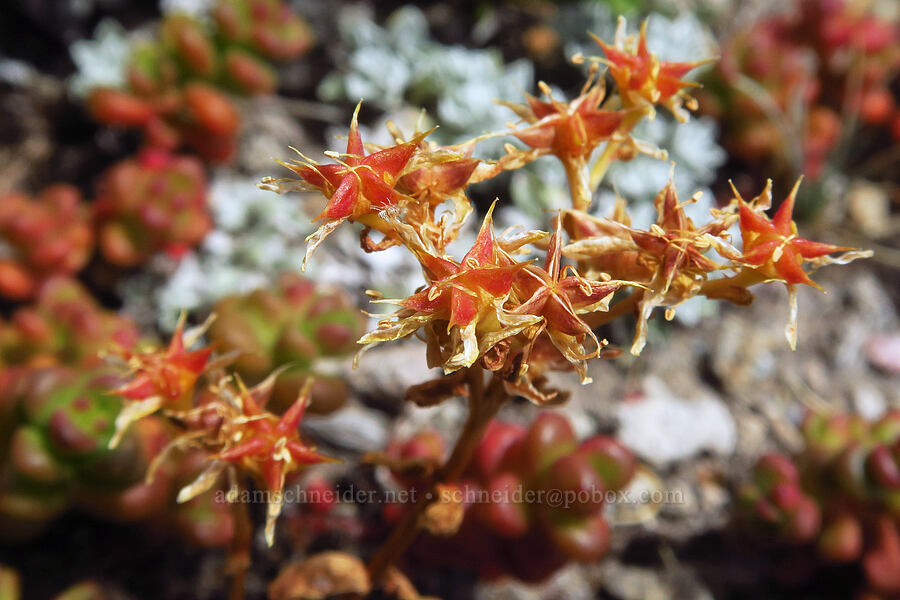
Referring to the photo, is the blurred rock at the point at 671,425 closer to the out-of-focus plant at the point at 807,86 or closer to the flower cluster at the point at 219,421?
the out-of-focus plant at the point at 807,86

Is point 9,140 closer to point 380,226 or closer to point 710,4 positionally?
point 380,226

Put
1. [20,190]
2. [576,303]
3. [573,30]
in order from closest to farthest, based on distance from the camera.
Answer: [576,303] < [20,190] < [573,30]

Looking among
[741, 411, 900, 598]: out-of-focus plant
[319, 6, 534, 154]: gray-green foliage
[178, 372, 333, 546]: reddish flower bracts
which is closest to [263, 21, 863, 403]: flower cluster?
[178, 372, 333, 546]: reddish flower bracts

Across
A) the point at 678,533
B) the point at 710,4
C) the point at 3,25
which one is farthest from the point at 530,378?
the point at 3,25

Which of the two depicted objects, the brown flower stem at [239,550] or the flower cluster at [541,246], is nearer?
the flower cluster at [541,246]

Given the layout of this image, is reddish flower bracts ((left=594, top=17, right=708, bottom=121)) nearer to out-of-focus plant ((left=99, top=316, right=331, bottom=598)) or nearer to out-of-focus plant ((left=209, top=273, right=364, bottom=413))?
out-of-focus plant ((left=99, top=316, right=331, bottom=598))

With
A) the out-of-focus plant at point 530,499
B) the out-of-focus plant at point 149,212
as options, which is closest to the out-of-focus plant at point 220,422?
the out-of-focus plant at point 530,499
